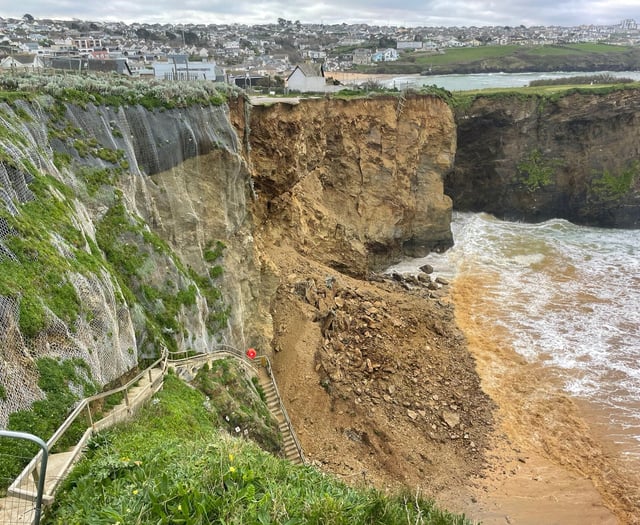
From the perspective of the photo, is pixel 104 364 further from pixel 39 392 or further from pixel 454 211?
pixel 454 211

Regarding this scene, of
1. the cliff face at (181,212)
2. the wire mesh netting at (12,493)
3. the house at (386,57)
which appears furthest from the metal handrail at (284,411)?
the house at (386,57)

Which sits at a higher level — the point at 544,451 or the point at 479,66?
the point at 479,66

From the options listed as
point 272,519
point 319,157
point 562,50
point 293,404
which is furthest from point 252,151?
point 562,50

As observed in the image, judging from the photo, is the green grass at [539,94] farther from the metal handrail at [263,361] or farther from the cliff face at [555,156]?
the metal handrail at [263,361]

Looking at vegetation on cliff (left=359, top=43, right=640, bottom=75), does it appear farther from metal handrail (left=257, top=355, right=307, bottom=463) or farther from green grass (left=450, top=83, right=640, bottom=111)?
metal handrail (left=257, top=355, right=307, bottom=463)

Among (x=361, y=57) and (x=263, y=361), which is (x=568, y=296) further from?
(x=361, y=57)

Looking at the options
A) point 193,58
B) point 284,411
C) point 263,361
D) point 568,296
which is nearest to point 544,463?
point 284,411
